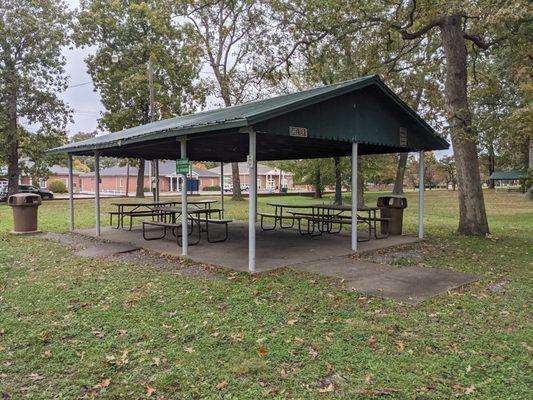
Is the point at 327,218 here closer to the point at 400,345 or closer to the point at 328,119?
the point at 328,119

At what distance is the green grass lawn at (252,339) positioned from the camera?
10.0 ft

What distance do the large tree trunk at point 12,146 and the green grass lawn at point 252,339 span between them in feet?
72.8

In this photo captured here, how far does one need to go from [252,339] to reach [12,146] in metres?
26.8

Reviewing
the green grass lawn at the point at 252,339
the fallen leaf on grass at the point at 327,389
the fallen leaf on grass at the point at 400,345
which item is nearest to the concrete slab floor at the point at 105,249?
the green grass lawn at the point at 252,339

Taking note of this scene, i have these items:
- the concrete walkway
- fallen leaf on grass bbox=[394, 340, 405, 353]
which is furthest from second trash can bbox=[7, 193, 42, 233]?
fallen leaf on grass bbox=[394, 340, 405, 353]

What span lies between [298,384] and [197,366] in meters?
0.84

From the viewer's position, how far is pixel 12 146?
25344 mm

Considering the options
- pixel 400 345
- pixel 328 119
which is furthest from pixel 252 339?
pixel 328 119

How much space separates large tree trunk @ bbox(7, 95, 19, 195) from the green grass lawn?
22.2m

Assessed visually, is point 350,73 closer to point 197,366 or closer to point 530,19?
point 530,19

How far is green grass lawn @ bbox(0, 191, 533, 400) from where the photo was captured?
3062 millimetres

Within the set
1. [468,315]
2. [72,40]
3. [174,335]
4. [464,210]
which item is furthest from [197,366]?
[72,40]

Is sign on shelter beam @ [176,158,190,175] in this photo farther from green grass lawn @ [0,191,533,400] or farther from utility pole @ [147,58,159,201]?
utility pole @ [147,58,159,201]

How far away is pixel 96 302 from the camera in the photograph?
509cm
